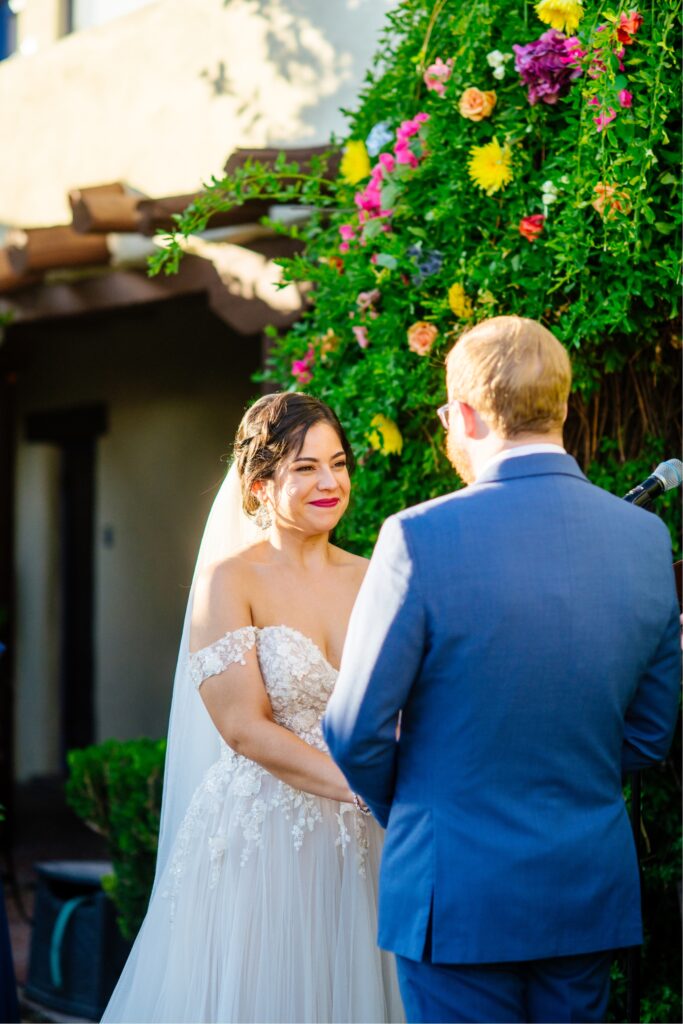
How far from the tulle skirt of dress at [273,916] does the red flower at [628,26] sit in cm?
195

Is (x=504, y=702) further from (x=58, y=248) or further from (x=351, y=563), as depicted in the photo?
(x=58, y=248)

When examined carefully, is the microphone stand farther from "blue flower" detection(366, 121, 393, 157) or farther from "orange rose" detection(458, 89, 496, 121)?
"blue flower" detection(366, 121, 393, 157)

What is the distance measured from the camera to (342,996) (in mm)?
2654

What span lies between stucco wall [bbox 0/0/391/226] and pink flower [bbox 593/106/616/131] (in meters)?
2.17

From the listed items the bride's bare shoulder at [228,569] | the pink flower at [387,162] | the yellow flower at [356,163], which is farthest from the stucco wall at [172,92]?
the bride's bare shoulder at [228,569]

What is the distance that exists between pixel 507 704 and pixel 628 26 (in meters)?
1.81

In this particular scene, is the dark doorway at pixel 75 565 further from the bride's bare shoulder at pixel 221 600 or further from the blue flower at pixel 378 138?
the bride's bare shoulder at pixel 221 600

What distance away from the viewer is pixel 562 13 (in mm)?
2979

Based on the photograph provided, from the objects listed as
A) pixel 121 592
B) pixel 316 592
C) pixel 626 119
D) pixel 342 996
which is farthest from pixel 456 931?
pixel 121 592

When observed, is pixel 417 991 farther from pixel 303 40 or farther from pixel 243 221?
pixel 303 40

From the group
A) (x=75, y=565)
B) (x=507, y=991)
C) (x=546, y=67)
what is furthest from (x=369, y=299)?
(x=75, y=565)

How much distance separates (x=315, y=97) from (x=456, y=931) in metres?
4.05

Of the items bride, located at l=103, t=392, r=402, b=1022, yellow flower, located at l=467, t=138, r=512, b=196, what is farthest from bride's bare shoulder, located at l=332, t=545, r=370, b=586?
yellow flower, located at l=467, t=138, r=512, b=196

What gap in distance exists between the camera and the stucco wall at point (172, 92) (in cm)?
506
